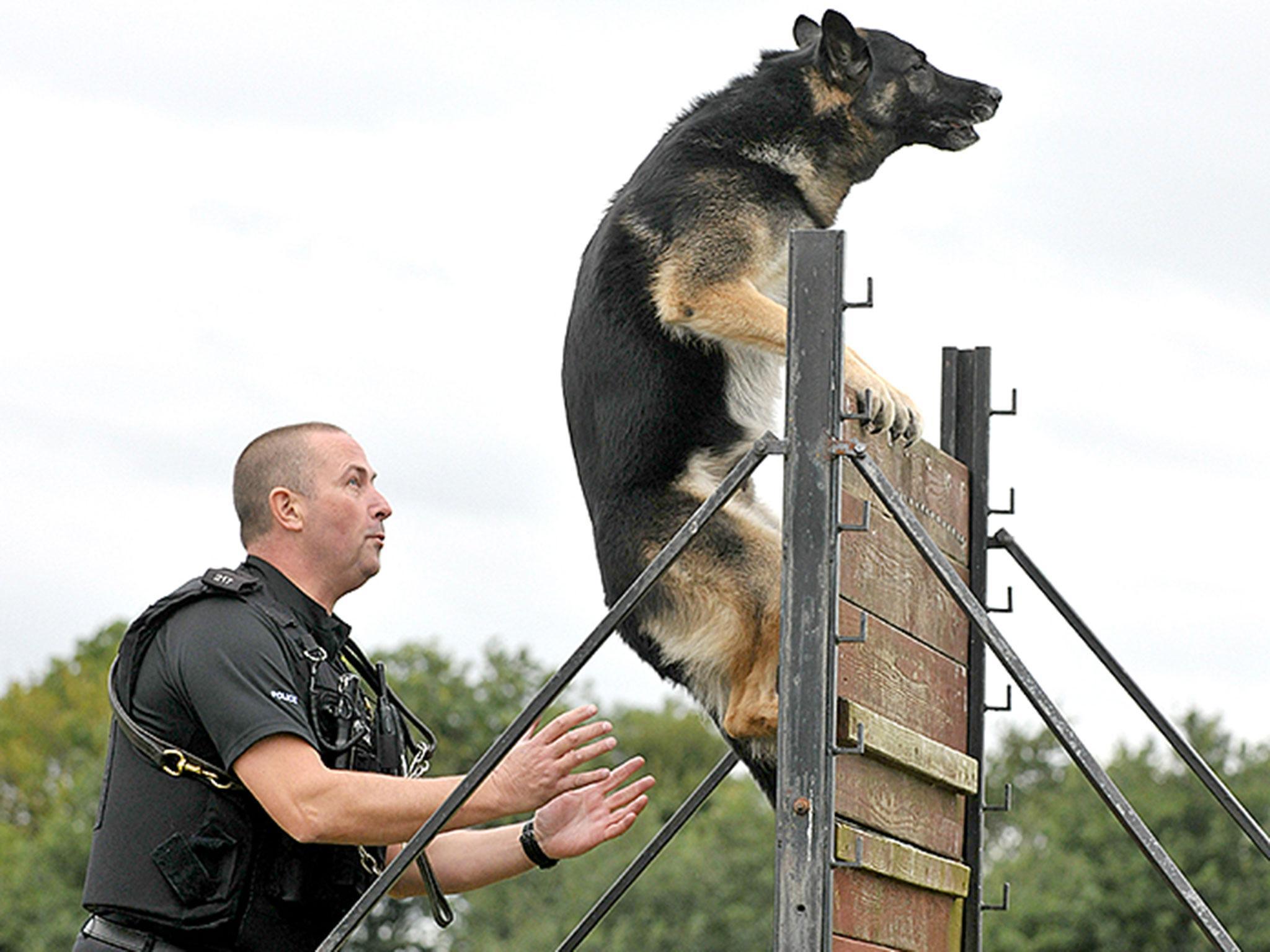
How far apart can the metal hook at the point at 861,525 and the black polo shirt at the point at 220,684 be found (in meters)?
1.34

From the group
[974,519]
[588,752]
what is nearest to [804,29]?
[974,519]

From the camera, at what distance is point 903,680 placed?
17.4 ft

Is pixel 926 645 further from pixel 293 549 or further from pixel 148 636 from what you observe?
pixel 148 636

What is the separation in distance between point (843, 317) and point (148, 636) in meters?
1.84

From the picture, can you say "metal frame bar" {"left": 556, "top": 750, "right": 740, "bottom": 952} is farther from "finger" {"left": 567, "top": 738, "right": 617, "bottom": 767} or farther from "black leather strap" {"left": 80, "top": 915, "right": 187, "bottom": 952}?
"black leather strap" {"left": 80, "top": 915, "right": 187, "bottom": 952}

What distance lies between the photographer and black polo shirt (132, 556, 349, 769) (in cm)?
459

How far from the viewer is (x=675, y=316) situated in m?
5.25

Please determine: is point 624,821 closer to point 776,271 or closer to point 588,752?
point 588,752

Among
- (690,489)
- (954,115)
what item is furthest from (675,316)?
(954,115)

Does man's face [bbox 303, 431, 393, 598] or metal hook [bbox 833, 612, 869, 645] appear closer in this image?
metal hook [bbox 833, 612, 869, 645]

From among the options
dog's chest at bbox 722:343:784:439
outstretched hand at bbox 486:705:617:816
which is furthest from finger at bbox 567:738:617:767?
dog's chest at bbox 722:343:784:439

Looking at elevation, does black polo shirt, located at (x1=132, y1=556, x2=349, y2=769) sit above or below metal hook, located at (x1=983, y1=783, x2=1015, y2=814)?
below

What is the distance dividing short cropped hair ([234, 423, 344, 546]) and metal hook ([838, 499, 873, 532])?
4.58 feet

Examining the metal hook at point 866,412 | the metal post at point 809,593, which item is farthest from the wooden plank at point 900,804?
the metal hook at point 866,412
